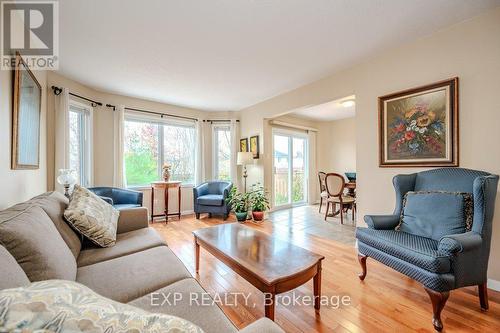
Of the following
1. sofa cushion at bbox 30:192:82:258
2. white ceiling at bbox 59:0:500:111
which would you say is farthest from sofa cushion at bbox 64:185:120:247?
white ceiling at bbox 59:0:500:111

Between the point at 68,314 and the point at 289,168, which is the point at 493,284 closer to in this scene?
the point at 68,314

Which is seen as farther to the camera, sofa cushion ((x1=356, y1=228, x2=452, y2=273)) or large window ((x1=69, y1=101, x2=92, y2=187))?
large window ((x1=69, y1=101, x2=92, y2=187))

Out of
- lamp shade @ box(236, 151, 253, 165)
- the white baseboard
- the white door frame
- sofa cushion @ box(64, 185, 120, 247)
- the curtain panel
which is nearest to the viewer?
sofa cushion @ box(64, 185, 120, 247)

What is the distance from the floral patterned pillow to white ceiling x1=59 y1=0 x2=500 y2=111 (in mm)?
1964

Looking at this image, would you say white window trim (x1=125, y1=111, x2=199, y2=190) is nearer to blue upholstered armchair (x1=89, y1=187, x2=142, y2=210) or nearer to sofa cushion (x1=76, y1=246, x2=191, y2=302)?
blue upholstered armchair (x1=89, y1=187, x2=142, y2=210)

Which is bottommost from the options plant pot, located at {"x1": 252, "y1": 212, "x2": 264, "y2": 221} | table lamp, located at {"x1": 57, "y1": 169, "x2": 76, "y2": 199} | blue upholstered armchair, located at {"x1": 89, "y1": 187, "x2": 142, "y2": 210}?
plant pot, located at {"x1": 252, "y1": 212, "x2": 264, "y2": 221}

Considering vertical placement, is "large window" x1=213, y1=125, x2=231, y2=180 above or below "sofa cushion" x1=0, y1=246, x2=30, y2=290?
above

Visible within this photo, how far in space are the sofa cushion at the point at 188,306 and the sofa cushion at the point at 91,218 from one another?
2.67 ft

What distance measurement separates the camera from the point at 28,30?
191 cm

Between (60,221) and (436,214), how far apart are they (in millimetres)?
2810

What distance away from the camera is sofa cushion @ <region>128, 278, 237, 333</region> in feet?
2.79

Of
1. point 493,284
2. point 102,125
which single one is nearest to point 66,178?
point 102,125

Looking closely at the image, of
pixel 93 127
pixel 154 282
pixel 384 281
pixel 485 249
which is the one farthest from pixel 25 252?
pixel 93 127

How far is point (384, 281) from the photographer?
195cm
